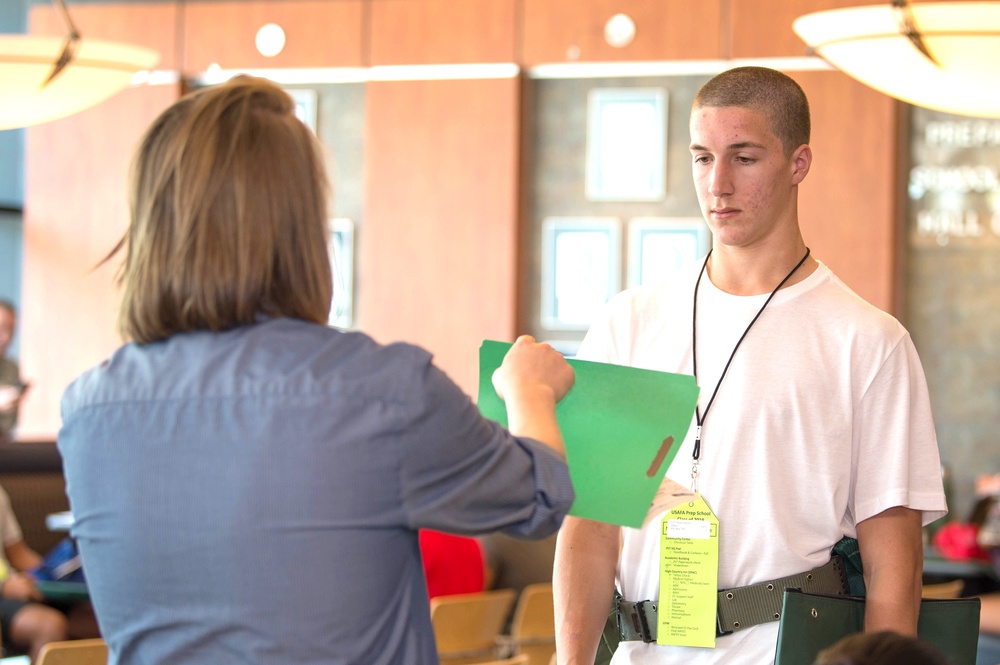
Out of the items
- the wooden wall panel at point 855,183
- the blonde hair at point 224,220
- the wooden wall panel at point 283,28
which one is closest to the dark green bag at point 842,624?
the blonde hair at point 224,220

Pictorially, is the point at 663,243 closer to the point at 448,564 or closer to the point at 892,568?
the point at 448,564

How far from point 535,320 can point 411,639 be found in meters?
6.19

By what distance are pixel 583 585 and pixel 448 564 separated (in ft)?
8.94

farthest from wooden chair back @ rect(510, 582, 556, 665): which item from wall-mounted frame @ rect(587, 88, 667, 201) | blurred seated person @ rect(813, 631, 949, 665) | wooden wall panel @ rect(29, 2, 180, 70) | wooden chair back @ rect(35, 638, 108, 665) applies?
wooden wall panel @ rect(29, 2, 180, 70)

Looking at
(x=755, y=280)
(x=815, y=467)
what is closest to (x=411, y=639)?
(x=815, y=467)

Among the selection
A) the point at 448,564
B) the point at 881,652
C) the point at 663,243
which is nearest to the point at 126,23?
the point at 663,243

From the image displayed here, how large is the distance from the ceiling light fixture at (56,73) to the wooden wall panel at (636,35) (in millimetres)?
3179

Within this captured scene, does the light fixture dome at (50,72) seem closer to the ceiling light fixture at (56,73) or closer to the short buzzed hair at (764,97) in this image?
the ceiling light fixture at (56,73)

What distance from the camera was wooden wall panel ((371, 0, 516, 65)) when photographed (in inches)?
287

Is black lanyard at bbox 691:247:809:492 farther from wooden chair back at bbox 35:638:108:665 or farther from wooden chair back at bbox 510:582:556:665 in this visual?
wooden chair back at bbox 510:582:556:665

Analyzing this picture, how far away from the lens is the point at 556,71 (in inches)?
288

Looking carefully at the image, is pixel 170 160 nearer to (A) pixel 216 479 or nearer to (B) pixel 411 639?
(A) pixel 216 479

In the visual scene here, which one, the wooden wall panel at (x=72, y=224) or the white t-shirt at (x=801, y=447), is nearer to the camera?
the white t-shirt at (x=801, y=447)

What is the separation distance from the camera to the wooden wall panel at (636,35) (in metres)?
7.00
